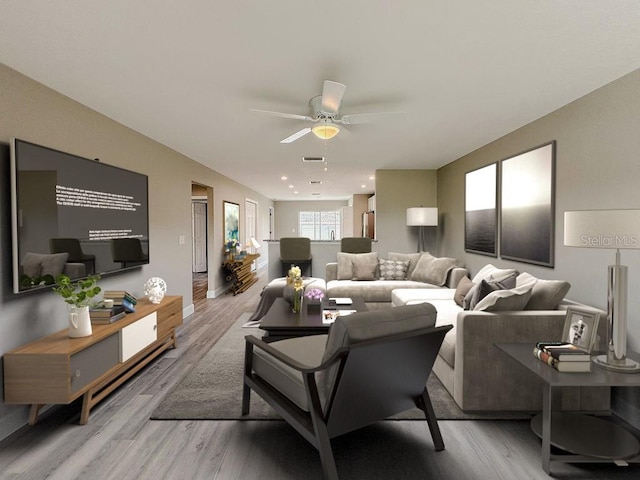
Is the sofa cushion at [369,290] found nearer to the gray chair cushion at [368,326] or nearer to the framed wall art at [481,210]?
the framed wall art at [481,210]

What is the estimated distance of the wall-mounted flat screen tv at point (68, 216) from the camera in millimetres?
2295

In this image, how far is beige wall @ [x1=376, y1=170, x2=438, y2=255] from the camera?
6.48 metres

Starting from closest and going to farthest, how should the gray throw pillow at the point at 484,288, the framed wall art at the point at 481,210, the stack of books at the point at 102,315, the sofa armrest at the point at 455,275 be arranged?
the stack of books at the point at 102,315 < the gray throw pillow at the point at 484,288 < the framed wall art at the point at 481,210 < the sofa armrest at the point at 455,275

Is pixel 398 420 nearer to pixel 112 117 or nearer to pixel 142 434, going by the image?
pixel 142 434

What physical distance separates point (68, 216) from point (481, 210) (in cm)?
446

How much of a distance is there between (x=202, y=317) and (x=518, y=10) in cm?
489

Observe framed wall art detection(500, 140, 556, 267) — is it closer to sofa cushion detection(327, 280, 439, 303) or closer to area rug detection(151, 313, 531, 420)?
sofa cushion detection(327, 280, 439, 303)

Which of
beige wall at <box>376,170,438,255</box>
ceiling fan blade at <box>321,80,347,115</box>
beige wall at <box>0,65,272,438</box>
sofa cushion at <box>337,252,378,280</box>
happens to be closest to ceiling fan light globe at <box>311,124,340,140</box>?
ceiling fan blade at <box>321,80,347,115</box>

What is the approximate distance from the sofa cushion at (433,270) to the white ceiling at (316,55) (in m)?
2.03

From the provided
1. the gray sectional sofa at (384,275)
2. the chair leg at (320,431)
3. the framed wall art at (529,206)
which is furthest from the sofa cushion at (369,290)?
the chair leg at (320,431)

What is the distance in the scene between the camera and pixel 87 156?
3047 mm

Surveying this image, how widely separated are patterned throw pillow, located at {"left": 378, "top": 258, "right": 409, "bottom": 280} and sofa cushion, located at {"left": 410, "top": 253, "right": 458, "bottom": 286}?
6.9 inches

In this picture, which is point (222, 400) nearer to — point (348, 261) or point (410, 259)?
point (348, 261)

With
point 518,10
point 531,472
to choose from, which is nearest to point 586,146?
point 518,10
